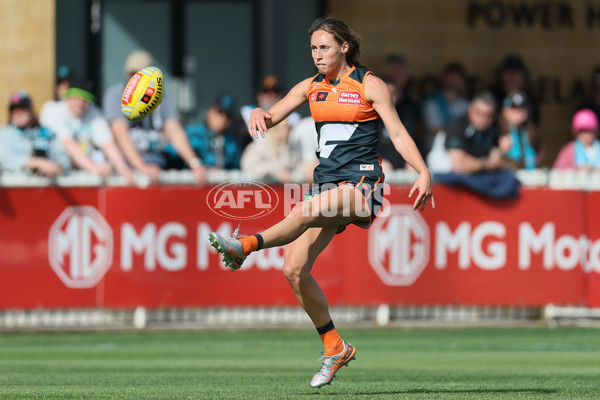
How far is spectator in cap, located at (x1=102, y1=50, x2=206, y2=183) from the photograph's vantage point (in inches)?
529

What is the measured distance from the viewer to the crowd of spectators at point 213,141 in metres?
13.6

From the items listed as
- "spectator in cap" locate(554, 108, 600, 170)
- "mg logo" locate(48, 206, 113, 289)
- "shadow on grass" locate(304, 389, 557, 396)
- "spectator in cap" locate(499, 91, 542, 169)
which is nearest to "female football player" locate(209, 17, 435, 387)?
"shadow on grass" locate(304, 389, 557, 396)

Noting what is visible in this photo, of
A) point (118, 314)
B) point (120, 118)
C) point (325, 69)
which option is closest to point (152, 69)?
point (325, 69)

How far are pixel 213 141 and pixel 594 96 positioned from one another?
6.63 metres

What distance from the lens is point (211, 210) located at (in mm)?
13945

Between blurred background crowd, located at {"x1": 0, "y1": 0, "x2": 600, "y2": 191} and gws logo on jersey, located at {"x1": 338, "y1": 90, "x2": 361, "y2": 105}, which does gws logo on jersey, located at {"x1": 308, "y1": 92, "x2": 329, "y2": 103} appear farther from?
blurred background crowd, located at {"x1": 0, "y1": 0, "x2": 600, "y2": 191}

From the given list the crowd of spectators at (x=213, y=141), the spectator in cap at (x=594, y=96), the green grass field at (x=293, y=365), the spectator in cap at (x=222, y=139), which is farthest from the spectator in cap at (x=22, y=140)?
the spectator in cap at (x=594, y=96)

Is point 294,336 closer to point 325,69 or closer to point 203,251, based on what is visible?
point 203,251

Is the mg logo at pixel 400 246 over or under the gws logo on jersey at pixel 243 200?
under

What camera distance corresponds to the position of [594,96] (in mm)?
18125

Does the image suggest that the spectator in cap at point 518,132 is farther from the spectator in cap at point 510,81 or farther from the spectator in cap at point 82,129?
the spectator in cap at point 82,129

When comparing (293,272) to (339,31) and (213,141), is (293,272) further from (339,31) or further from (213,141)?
(213,141)

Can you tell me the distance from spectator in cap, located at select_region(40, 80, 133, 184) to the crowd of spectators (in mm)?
12

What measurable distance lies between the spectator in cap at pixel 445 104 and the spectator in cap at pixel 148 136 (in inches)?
162
